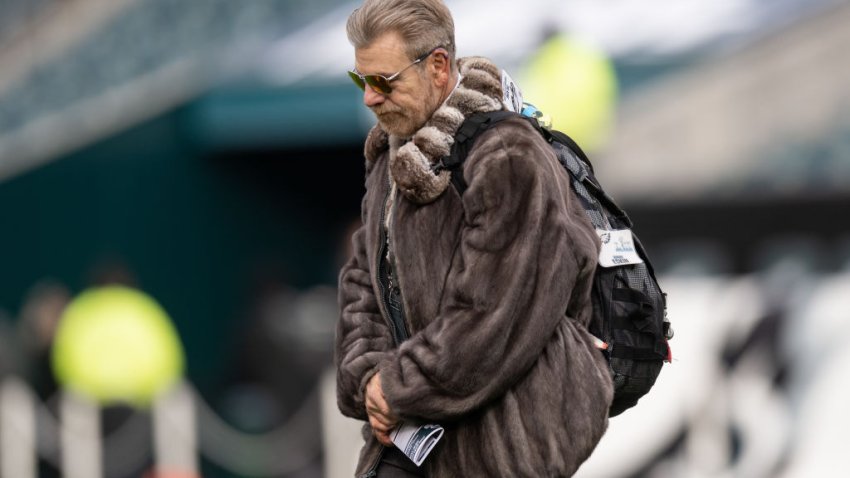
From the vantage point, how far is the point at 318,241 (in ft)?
57.4

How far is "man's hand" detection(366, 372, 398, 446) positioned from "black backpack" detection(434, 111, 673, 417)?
1.68ft

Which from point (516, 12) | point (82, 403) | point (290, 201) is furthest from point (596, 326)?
point (290, 201)

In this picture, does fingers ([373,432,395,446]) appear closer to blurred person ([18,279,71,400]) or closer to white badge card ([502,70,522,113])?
white badge card ([502,70,522,113])

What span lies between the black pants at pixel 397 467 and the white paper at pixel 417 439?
11 cm

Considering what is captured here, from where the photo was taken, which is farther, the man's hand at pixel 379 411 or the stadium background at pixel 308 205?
the stadium background at pixel 308 205

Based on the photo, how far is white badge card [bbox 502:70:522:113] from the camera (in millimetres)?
3697

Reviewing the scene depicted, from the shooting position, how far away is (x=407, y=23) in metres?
3.53

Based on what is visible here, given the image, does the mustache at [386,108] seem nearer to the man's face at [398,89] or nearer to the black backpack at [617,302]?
the man's face at [398,89]

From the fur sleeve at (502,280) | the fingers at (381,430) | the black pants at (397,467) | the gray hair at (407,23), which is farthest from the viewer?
the black pants at (397,467)

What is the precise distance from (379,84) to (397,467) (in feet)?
3.14

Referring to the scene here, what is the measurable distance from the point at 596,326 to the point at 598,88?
5994mm

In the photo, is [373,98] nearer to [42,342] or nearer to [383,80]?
[383,80]

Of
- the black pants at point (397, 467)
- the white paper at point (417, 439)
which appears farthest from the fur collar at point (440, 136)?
the black pants at point (397, 467)

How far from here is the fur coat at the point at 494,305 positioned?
11.3 ft
